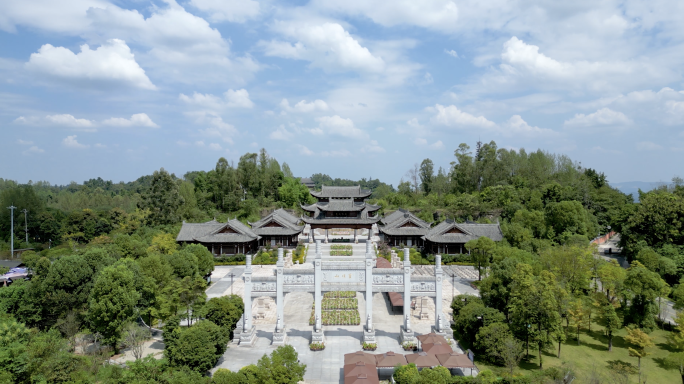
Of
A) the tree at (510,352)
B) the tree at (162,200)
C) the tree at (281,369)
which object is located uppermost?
the tree at (162,200)

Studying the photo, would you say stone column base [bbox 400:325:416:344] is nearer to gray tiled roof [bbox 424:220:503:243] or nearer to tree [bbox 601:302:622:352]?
tree [bbox 601:302:622:352]

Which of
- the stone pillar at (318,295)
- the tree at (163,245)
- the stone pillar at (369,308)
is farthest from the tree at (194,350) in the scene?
the tree at (163,245)

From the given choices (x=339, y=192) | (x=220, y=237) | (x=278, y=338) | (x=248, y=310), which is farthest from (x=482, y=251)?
(x=339, y=192)

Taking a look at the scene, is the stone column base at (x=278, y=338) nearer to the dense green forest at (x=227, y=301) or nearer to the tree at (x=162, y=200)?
the dense green forest at (x=227, y=301)

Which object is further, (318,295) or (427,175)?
(427,175)

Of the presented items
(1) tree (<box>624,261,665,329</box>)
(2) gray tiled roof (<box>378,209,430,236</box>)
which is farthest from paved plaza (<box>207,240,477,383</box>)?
(2) gray tiled roof (<box>378,209,430,236</box>)

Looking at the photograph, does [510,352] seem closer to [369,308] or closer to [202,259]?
[369,308]
